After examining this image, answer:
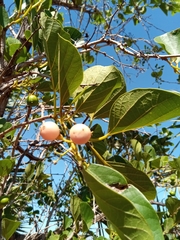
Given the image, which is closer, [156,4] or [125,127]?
[125,127]

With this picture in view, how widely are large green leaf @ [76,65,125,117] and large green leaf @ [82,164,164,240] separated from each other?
6.6 inches

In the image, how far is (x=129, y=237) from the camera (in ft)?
1.35

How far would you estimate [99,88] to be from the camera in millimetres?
578

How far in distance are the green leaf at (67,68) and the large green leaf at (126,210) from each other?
0.56 feet

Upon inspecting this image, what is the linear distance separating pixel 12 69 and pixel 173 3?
178cm

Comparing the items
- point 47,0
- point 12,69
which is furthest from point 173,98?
point 47,0

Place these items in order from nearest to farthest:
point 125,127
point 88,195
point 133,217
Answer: point 133,217, point 125,127, point 88,195

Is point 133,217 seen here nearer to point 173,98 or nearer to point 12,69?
point 173,98

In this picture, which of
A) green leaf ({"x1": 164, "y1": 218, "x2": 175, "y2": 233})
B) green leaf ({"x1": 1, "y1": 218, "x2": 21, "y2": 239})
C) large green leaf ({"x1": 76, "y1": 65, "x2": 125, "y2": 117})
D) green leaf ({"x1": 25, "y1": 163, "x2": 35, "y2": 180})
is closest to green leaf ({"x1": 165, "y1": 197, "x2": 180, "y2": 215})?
green leaf ({"x1": 164, "y1": 218, "x2": 175, "y2": 233})

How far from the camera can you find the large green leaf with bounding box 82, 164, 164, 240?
39 cm

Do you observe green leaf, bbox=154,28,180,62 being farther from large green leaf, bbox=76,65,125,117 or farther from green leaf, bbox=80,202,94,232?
green leaf, bbox=80,202,94,232

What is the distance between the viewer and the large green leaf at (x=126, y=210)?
0.39m

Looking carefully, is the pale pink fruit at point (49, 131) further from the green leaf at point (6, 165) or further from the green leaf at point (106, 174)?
the green leaf at point (6, 165)

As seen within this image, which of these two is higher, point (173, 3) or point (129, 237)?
point (173, 3)
